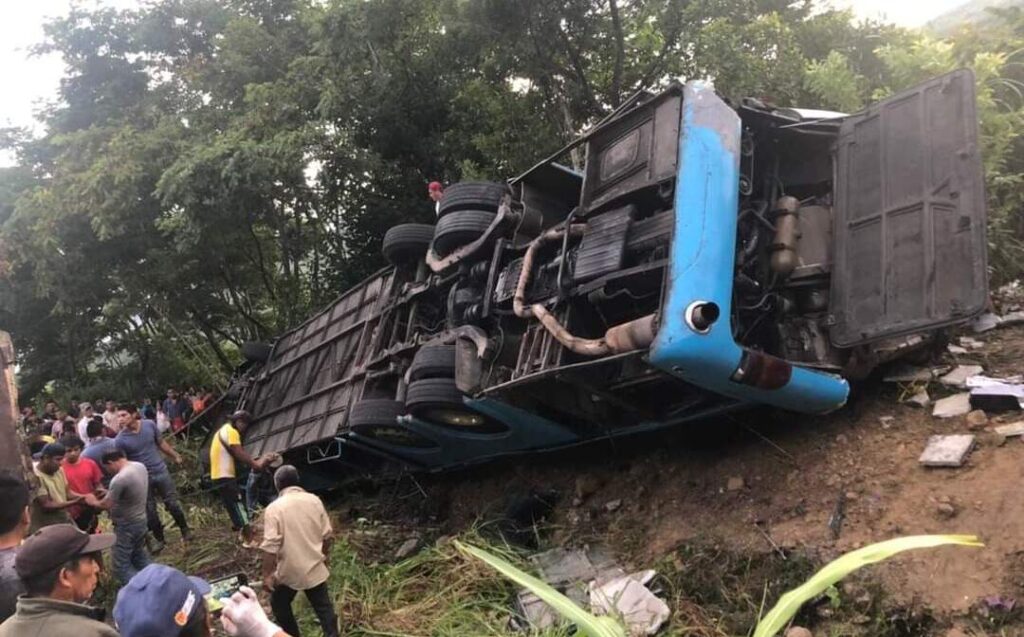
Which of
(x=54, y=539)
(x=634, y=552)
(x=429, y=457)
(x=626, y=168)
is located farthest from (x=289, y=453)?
(x=54, y=539)

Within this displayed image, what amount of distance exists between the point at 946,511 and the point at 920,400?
2.82 feet

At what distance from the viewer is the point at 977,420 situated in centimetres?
357

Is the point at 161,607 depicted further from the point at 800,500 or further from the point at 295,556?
the point at 800,500

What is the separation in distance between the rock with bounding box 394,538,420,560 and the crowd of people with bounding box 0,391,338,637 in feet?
3.18

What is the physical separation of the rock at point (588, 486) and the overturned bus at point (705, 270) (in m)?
0.32

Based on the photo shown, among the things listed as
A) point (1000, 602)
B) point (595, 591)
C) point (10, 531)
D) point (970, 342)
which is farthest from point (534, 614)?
point (970, 342)

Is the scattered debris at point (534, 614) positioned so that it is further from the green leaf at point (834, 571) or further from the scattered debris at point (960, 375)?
the scattered debris at point (960, 375)

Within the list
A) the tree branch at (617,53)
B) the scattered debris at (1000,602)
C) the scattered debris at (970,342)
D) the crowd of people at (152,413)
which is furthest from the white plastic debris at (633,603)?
the crowd of people at (152,413)

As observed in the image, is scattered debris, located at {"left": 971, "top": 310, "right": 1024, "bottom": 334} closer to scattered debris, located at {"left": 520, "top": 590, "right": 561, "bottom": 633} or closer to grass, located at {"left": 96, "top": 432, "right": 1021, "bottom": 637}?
grass, located at {"left": 96, "top": 432, "right": 1021, "bottom": 637}

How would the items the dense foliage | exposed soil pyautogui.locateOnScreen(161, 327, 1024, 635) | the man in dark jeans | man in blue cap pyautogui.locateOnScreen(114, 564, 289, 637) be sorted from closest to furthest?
1. man in blue cap pyautogui.locateOnScreen(114, 564, 289, 637)
2. exposed soil pyautogui.locateOnScreen(161, 327, 1024, 635)
3. the man in dark jeans
4. the dense foliage

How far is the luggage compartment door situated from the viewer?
336 centimetres

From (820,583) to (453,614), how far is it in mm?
2853

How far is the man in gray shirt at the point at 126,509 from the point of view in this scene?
4527 mm

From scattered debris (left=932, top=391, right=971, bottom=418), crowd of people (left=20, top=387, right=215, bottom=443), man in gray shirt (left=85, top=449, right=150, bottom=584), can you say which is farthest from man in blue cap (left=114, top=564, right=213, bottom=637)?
crowd of people (left=20, top=387, right=215, bottom=443)
